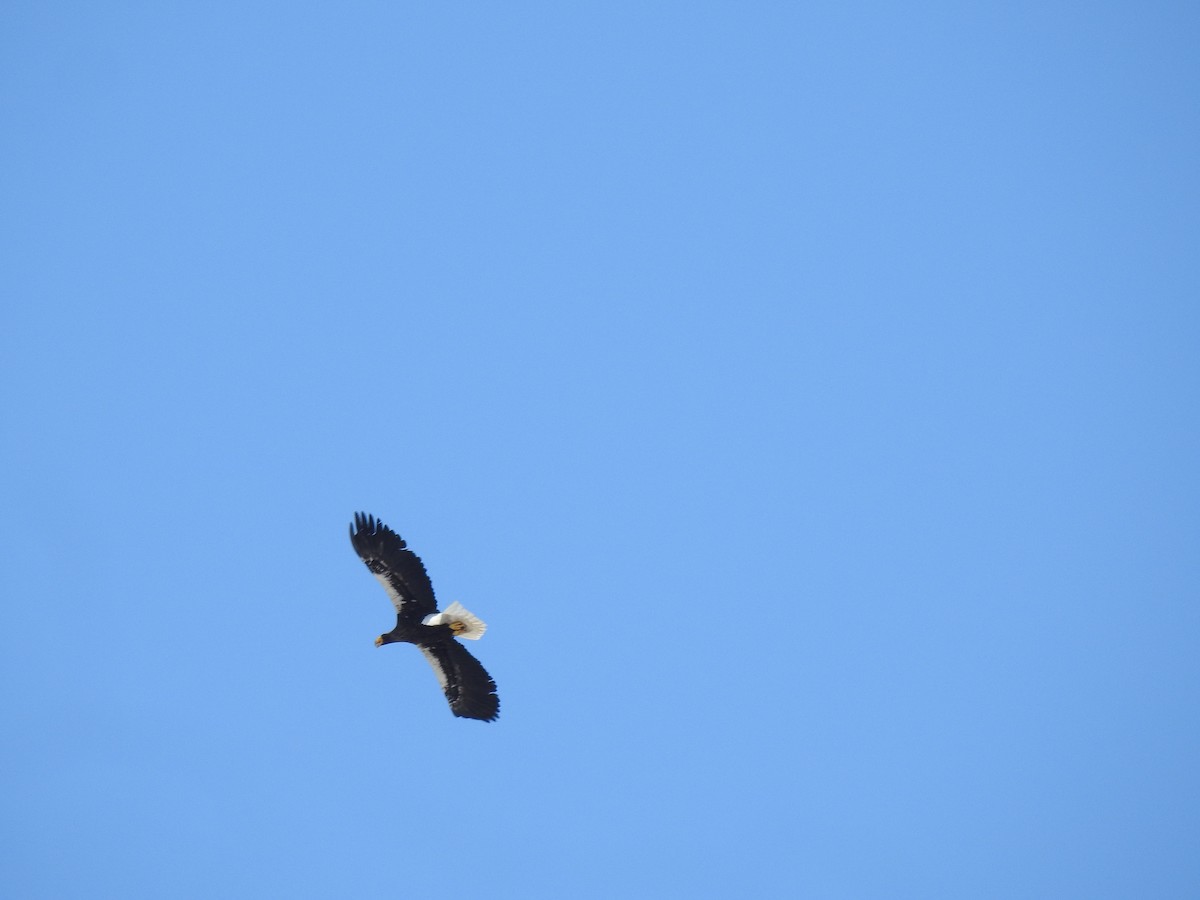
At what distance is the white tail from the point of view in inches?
781

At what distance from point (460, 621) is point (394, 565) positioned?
5.21 feet

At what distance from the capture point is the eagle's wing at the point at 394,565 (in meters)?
19.4

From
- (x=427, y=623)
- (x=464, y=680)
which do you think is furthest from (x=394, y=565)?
(x=464, y=680)

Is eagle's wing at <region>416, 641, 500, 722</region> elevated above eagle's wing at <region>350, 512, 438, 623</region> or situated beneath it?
situated beneath

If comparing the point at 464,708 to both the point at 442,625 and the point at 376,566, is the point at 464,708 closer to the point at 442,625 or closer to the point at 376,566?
the point at 442,625

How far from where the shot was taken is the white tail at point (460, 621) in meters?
19.8

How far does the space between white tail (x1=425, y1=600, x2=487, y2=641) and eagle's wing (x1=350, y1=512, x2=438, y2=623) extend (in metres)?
0.19

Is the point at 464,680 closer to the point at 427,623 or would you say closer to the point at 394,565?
the point at 427,623

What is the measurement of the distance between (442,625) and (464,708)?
1.89m

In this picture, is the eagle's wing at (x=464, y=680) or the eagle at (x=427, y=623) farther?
the eagle's wing at (x=464, y=680)

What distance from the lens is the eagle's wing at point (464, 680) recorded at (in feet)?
66.8

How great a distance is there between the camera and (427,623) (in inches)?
786

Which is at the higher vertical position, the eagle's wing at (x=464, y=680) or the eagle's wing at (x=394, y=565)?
the eagle's wing at (x=394, y=565)

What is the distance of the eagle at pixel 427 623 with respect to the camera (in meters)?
19.5
